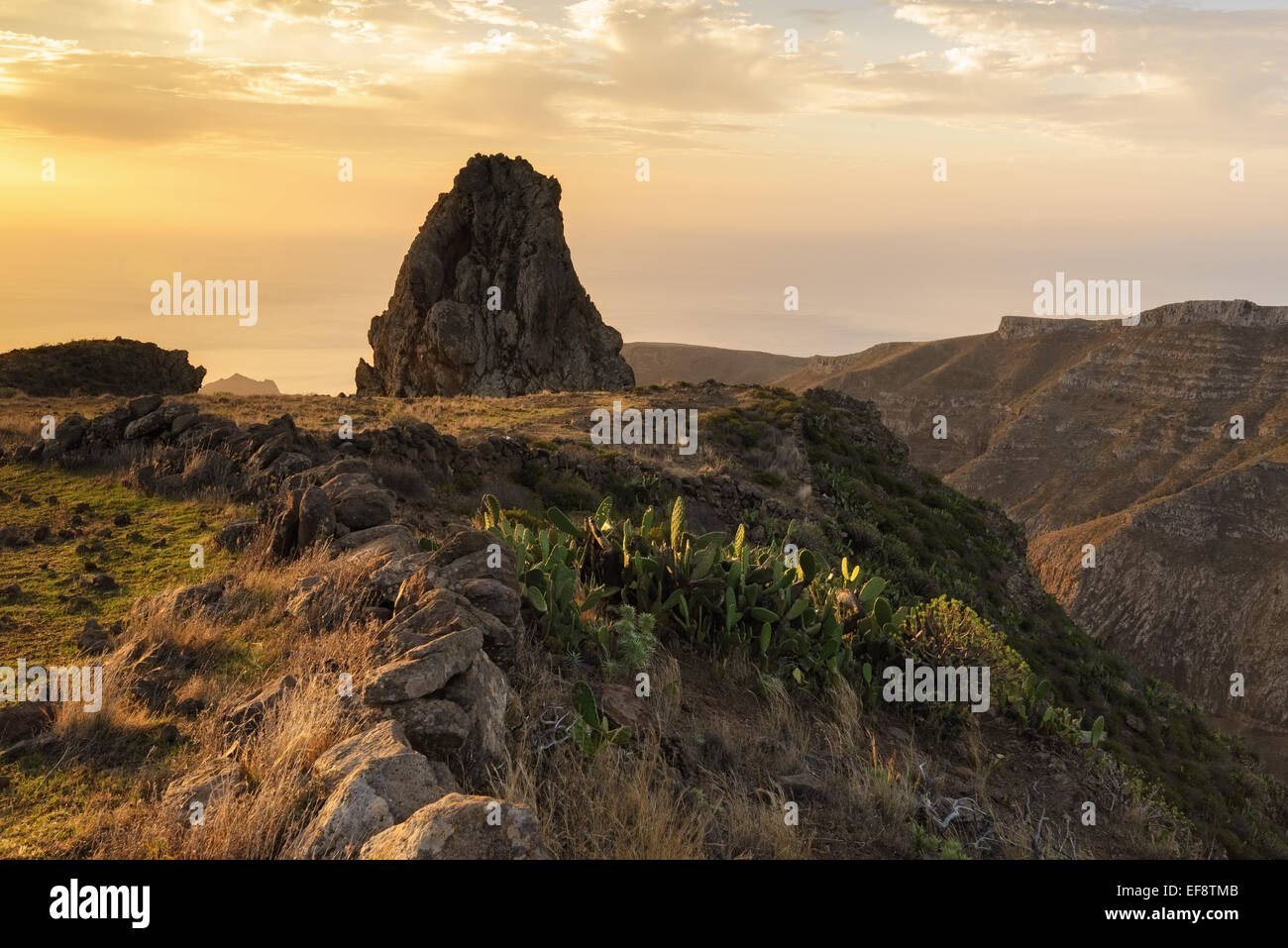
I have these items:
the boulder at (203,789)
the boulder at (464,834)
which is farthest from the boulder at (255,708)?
the boulder at (464,834)

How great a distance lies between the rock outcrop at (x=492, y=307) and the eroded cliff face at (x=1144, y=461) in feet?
85.5

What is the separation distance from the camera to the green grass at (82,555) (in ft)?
20.8

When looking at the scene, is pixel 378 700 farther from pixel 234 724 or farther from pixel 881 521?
pixel 881 521

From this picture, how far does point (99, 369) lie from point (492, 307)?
18.9 meters

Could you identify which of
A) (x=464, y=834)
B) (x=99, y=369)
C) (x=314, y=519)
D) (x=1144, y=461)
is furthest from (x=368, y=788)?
(x=1144, y=461)

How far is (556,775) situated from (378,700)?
92 cm

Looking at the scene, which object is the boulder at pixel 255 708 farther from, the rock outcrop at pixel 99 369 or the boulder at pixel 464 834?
the rock outcrop at pixel 99 369

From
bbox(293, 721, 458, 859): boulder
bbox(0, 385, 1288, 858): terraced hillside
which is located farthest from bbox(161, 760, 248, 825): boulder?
bbox(293, 721, 458, 859): boulder

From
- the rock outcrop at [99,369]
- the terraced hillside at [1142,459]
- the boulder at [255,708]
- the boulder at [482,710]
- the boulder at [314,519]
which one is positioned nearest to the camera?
the boulder at [482,710]

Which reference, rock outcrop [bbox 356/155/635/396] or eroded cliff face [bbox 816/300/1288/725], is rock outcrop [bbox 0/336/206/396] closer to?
rock outcrop [bbox 356/155/635/396]

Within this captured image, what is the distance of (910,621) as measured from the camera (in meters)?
7.69

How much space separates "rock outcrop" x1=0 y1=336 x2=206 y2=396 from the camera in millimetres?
34875

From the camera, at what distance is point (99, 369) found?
123 feet

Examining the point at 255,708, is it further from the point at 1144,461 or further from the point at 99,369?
the point at 1144,461
